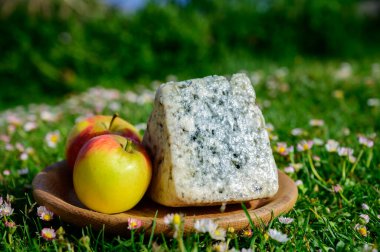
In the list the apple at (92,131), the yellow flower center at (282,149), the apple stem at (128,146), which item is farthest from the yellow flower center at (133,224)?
the yellow flower center at (282,149)

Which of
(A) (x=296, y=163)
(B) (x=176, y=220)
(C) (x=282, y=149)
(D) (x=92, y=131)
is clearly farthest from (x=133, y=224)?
(A) (x=296, y=163)

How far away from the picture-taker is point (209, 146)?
216cm

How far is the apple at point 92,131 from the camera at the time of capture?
253 cm

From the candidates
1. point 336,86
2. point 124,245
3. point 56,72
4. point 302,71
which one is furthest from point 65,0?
point 124,245

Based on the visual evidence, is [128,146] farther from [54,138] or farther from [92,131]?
[54,138]

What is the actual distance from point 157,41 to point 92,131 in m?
4.83

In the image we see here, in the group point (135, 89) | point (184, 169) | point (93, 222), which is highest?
point (184, 169)

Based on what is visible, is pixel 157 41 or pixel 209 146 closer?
pixel 209 146

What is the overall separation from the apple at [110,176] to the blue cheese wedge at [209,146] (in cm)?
12

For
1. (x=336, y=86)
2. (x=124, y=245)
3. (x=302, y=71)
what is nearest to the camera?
(x=124, y=245)

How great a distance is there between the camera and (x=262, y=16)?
8117mm

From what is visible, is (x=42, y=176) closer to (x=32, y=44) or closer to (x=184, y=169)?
(x=184, y=169)

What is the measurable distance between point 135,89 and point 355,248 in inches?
174

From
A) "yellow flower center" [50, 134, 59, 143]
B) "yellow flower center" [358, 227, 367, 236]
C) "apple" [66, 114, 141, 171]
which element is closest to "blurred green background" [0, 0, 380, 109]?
"yellow flower center" [50, 134, 59, 143]
